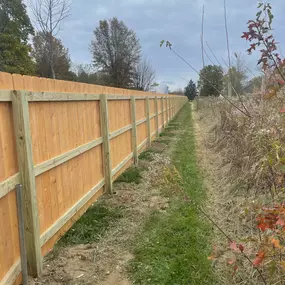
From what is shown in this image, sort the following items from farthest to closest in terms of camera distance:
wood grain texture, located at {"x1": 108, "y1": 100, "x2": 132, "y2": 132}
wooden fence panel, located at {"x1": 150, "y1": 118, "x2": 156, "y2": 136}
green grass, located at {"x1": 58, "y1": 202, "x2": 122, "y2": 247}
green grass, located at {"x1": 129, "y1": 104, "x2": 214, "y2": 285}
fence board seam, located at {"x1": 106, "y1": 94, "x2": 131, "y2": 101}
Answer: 1. wooden fence panel, located at {"x1": 150, "y1": 118, "x2": 156, "y2": 136}
2. wood grain texture, located at {"x1": 108, "y1": 100, "x2": 132, "y2": 132}
3. fence board seam, located at {"x1": 106, "y1": 94, "x2": 131, "y2": 101}
4. green grass, located at {"x1": 58, "y1": 202, "x2": 122, "y2": 247}
5. green grass, located at {"x1": 129, "y1": 104, "x2": 214, "y2": 285}

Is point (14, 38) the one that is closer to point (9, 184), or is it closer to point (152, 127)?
point (152, 127)

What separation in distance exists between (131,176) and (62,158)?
8.30ft

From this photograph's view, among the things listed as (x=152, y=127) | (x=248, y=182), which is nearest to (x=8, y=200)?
(x=248, y=182)

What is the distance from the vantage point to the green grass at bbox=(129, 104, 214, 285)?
8.18ft

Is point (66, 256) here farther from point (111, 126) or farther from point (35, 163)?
point (111, 126)

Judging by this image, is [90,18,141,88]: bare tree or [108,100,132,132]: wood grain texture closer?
[108,100,132,132]: wood grain texture

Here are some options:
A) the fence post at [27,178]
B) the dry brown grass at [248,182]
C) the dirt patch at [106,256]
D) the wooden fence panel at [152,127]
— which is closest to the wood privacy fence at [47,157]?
the fence post at [27,178]

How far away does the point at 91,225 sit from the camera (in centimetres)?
347

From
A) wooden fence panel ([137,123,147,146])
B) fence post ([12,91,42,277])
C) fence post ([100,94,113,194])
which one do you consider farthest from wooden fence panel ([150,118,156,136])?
fence post ([12,91,42,277])

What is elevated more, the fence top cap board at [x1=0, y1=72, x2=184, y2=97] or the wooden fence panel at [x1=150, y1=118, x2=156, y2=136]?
the fence top cap board at [x1=0, y1=72, x2=184, y2=97]

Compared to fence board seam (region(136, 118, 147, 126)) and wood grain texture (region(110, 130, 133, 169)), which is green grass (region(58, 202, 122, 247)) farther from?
fence board seam (region(136, 118, 147, 126))

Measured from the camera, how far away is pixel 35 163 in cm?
259

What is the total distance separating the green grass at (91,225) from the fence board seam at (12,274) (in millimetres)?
735

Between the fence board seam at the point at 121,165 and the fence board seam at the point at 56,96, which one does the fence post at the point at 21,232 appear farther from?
the fence board seam at the point at 121,165
